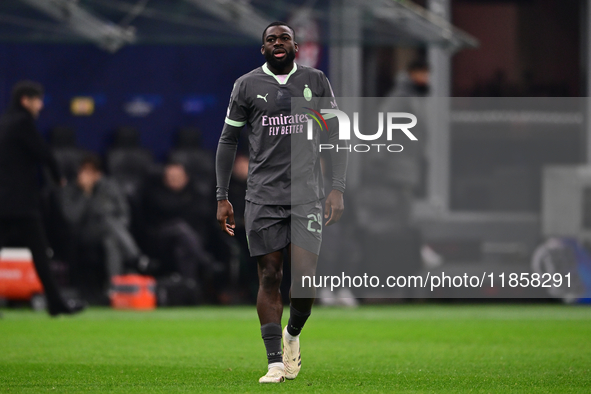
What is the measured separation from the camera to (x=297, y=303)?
6293 millimetres

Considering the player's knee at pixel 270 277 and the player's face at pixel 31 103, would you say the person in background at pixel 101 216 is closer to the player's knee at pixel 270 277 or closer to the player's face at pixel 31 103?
the player's face at pixel 31 103

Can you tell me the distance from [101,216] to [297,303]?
8.08m

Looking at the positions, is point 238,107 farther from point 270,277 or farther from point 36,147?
point 36,147

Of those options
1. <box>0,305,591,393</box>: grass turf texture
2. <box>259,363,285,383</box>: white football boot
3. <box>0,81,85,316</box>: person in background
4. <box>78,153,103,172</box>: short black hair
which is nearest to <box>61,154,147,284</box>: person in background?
<box>78,153,103,172</box>: short black hair

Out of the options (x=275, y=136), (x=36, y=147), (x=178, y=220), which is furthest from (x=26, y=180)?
(x=275, y=136)

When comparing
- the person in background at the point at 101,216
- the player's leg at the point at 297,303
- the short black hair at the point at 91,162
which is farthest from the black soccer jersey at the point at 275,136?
the short black hair at the point at 91,162

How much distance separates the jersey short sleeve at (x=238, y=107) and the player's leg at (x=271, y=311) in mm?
800

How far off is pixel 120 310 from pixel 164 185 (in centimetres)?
198

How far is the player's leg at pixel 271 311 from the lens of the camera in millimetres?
6082

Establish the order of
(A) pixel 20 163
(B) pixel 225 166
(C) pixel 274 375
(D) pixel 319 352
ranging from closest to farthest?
(C) pixel 274 375 → (B) pixel 225 166 → (D) pixel 319 352 → (A) pixel 20 163

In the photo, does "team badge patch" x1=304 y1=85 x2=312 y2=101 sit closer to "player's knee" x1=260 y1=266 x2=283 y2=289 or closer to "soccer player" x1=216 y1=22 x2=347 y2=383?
"soccer player" x1=216 y1=22 x2=347 y2=383

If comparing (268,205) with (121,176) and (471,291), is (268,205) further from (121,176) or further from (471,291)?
(121,176)

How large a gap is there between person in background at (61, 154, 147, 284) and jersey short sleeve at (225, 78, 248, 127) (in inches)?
307

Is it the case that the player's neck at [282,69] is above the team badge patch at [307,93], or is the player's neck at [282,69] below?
above
